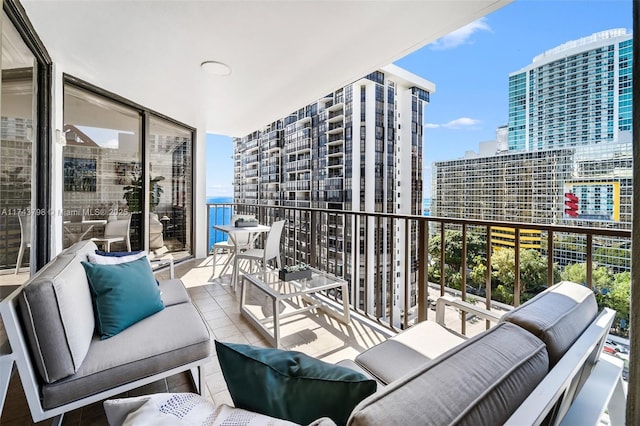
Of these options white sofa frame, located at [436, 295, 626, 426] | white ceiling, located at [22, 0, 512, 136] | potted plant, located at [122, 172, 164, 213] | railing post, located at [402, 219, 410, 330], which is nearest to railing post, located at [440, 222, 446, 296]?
railing post, located at [402, 219, 410, 330]

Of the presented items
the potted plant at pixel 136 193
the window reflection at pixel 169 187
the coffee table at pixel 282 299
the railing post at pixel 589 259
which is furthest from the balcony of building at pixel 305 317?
the potted plant at pixel 136 193

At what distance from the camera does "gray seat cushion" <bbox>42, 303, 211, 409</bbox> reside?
126 centimetres

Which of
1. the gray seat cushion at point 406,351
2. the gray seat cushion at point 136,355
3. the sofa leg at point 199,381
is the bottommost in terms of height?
the sofa leg at point 199,381

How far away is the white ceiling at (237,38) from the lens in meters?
1.90

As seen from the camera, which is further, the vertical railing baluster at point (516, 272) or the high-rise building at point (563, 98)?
the high-rise building at point (563, 98)

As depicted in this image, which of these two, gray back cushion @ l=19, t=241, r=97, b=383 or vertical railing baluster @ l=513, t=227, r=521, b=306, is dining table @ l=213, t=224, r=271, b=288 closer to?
gray back cushion @ l=19, t=241, r=97, b=383

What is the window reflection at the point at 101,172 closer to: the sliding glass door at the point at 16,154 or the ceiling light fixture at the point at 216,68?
the sliding glass door at the point at 16,154

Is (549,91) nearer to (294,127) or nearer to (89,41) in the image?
(89,41)

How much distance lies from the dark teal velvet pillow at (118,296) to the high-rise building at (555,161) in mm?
2315

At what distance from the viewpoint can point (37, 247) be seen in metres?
2.40

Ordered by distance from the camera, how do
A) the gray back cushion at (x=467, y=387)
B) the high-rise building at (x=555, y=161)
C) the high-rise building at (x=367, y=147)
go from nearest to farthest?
the gray back cushion at (x=467, y=387), the high-rise building at (x=555, y=161), the high-rise building at (x=367, y=147)

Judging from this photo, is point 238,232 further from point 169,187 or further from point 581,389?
point 581,389

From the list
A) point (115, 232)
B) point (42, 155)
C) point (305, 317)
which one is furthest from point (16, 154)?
point (305, 317)

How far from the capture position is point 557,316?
877mm
